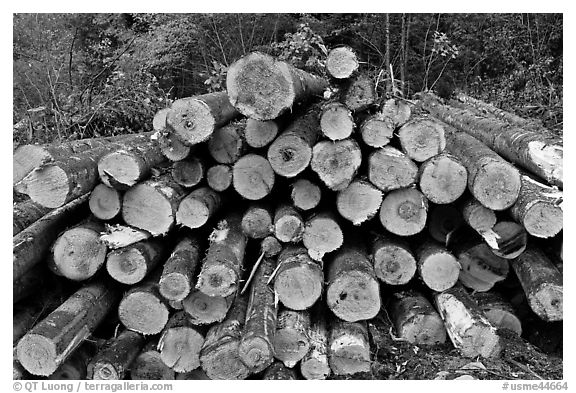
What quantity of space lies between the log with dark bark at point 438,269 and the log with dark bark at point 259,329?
3.82ft

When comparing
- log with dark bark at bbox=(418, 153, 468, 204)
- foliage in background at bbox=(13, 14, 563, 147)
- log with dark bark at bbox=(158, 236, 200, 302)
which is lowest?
foliage in background at bbox=(13, 14, 563, 147)

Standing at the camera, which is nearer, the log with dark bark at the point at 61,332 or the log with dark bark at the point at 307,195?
the log with dark bark at the point at 61,332

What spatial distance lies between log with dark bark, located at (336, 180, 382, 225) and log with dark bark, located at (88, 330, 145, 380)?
6.00 ft

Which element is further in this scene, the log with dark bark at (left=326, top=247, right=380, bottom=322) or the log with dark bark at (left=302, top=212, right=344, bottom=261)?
the log with dark bark at (left=302, top=212, right=344, bottom=261)

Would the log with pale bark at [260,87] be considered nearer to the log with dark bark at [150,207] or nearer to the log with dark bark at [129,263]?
the log with dark bark at [150,207]

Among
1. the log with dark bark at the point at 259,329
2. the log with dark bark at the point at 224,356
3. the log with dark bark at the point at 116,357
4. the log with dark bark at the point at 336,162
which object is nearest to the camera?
the log with dark bark at the point at 259,329

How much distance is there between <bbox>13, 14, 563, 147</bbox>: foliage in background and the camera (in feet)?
38.1

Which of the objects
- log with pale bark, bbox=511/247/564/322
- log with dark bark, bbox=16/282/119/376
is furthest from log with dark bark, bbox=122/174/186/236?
log with pale bark, bbox=511/247/564/322

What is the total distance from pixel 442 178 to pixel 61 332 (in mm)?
2862

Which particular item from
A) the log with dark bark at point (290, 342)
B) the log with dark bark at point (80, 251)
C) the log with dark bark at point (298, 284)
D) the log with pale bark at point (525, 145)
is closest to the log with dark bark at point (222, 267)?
the log with dark bark at point (298, 284)

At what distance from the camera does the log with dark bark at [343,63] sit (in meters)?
4.05

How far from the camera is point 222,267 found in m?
3.83

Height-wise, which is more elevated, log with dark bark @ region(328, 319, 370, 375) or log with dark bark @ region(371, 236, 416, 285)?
log with dark bark @ region(371, 236, 416, 285)

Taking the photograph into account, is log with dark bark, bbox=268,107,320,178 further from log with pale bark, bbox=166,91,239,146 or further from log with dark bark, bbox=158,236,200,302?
log with dark bark, bbox=158,236,200,302
